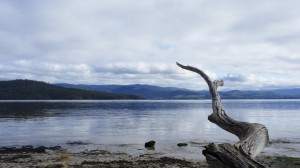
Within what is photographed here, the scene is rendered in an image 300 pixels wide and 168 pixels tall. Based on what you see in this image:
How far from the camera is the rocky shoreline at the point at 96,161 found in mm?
25558

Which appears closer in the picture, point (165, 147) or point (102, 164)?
point (102, 164)

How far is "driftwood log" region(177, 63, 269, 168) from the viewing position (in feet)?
28.9

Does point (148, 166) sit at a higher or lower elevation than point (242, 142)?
lower

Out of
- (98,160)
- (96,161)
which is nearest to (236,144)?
(96,161)

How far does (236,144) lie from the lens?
9.21 m

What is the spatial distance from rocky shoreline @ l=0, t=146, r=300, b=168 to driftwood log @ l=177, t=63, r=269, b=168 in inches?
550

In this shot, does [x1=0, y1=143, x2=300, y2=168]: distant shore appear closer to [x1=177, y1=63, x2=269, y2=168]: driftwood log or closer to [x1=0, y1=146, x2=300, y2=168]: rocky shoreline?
[x1=0, y1=146, x2=300, y2=168]: rocky shoreline

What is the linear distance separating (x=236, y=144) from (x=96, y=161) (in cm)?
1975

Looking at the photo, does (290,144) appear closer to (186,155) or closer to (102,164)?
(186,155)

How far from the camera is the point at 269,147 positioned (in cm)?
3791

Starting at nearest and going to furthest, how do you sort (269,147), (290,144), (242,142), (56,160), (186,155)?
(242,142) → (56,160) → (186,155) → (269,147) → (290,144)

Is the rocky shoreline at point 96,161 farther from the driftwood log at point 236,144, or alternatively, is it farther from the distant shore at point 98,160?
the driftwood log at point 236,144

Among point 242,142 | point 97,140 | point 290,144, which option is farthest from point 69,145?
point 242,142

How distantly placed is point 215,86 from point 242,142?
3438mm
